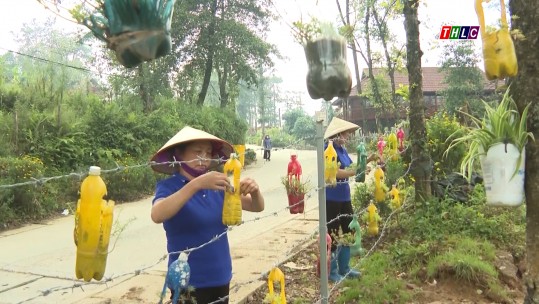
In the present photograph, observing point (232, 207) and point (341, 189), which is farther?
point (341, 189)

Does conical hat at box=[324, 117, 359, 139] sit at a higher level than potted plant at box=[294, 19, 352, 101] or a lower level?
lower

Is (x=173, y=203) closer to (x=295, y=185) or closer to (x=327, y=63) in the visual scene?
(x=327, y=63)

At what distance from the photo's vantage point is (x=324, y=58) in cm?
156

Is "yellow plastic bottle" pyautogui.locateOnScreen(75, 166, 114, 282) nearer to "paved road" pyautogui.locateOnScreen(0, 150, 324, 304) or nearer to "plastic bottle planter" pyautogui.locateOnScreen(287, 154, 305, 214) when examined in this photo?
"paved road" pyautogui.locateOnScreen(0, 150, 324, 304)

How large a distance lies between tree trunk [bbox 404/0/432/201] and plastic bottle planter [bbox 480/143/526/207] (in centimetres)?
335

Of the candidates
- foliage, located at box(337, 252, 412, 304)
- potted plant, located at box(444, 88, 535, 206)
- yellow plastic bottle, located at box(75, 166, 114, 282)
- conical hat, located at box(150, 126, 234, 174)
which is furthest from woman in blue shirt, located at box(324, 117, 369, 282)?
yellow plastic bottle, located at box(75, 166, 114, 282)

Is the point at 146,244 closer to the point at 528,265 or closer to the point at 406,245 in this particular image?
the point at 406,245

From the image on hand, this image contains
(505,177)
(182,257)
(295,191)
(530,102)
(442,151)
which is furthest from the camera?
(442,151)

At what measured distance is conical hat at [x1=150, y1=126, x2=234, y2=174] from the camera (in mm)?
1918

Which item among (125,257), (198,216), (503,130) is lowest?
(125,257)

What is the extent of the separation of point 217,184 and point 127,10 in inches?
28.8

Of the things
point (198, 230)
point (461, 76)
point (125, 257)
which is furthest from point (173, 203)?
point (461, 76)

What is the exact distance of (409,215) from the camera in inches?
204

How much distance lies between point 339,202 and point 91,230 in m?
3.04
